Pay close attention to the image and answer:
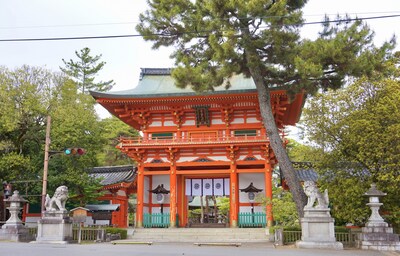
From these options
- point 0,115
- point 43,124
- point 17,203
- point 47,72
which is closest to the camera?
point 17,203

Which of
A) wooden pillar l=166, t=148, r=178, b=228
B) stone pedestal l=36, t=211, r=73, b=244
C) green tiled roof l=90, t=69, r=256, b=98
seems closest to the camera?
stone pedestal l=36, t=211, r=73, b=244

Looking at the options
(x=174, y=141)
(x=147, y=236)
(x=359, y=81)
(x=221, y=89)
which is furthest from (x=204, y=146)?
(x=359, y=81)

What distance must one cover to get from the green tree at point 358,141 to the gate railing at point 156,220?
9377mm

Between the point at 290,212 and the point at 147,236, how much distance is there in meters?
7.67

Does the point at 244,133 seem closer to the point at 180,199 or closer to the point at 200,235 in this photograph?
the point at 180,199

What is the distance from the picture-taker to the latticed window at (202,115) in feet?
78.1

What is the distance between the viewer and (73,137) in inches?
888

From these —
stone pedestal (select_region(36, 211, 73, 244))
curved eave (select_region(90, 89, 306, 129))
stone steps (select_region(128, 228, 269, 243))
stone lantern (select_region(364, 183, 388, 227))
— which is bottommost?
stone steps (select_region(128, 228, 269, 243))

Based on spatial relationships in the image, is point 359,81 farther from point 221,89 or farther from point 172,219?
point 172,219

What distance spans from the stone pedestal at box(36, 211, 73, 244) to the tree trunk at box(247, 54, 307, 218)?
9919 millimetres

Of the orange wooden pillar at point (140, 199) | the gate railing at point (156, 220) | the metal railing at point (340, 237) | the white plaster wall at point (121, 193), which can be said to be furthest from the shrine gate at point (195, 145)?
the metal railing at point (340, 237)

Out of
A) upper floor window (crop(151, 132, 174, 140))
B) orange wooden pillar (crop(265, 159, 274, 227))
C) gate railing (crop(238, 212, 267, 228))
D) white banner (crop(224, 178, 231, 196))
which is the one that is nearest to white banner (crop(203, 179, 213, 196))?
white banner (crop(224, 178, 231, 196))

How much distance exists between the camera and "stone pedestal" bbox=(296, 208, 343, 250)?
15.4 metres

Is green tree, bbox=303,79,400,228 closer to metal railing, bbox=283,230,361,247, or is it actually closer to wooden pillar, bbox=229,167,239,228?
metal railing, bbox=283,230,361,247
